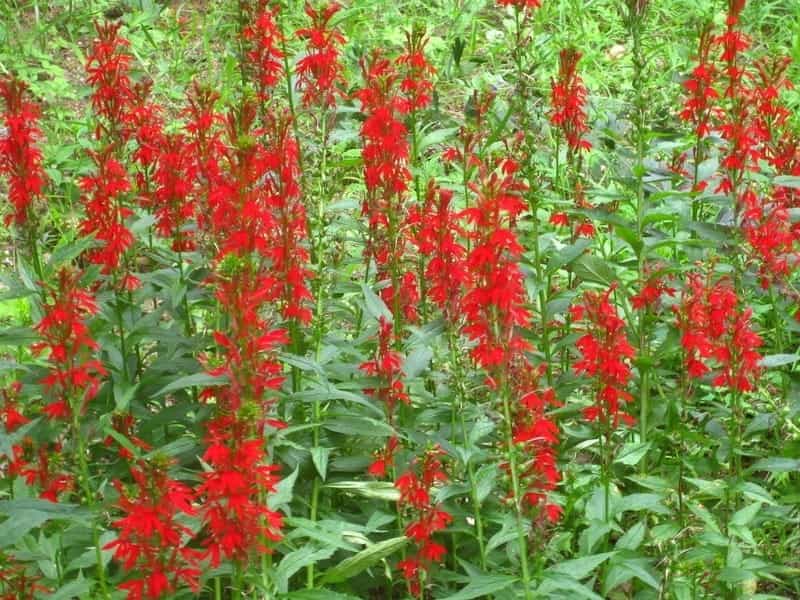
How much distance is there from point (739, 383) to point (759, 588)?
2.51 feet

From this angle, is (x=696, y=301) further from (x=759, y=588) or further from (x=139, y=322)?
(x=139, y=322)

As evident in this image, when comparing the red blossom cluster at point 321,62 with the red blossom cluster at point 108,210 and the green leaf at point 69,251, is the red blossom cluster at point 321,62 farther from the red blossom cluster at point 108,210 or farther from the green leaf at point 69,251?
the green leaf at point 69,251

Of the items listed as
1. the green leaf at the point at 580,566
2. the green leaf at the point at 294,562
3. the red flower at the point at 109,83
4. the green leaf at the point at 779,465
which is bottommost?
the green leaf at the point at 779,465

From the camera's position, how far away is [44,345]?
2691 mm

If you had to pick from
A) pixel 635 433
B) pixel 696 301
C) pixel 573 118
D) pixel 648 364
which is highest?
pixel 573 118

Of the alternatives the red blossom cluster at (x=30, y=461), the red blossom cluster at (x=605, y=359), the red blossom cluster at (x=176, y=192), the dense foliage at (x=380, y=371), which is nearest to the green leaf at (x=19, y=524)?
the dense foliage at (x=380, y=371)

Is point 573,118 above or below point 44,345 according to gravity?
above

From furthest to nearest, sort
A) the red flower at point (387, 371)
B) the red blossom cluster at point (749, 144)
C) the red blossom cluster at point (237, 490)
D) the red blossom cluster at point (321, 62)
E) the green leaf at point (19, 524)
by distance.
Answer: the red blossom cluster at point (749, 144), the red blossom cluster at point (321, 62), the red flower at point (387, 371), the green leaf at point (19, 524), the red blossom cluster at point (237, 490)

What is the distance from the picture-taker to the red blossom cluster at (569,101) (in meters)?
3.66

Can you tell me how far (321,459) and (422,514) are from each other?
0.28m

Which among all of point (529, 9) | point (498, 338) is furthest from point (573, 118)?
point (498, 338)

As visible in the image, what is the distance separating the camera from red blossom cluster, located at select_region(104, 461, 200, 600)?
231cm

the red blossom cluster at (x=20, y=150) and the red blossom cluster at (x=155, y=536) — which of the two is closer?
the red blossom cluster at (x=155, y=536)

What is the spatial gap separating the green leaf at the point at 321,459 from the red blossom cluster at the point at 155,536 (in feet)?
1.60
